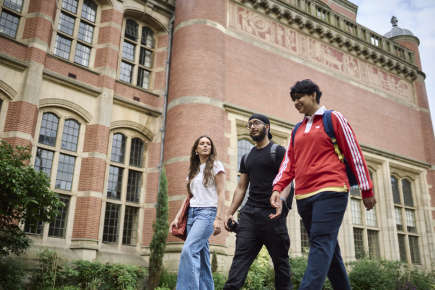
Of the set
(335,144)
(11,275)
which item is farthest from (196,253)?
(11,275)

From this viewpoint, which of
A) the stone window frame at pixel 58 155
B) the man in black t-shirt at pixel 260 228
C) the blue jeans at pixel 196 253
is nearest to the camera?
the man in black t-shirt at pixel 260 228

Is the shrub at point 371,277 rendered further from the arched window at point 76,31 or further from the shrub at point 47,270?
the arched window at point 76,31

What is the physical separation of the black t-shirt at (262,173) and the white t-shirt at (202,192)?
462 mm

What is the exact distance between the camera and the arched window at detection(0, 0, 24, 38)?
1068 cm

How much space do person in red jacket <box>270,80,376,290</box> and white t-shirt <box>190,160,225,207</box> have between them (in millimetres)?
1036

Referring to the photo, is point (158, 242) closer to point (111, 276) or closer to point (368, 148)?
point (111, 276)

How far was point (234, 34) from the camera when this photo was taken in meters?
14.2

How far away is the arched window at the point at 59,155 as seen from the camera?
10.5m

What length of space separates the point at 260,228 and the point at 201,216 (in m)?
0.75

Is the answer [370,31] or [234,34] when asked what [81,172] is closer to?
[234,34]

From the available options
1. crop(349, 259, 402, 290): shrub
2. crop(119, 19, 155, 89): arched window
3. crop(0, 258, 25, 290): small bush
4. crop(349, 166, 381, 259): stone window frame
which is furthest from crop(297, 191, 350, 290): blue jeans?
crop(349, 166, 381, 259): stone window frame

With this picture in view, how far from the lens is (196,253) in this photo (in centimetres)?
395

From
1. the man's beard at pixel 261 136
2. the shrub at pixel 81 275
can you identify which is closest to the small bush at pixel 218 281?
the shrub at pixel 81 275

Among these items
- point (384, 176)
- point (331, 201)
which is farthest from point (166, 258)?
point (384, 176)
